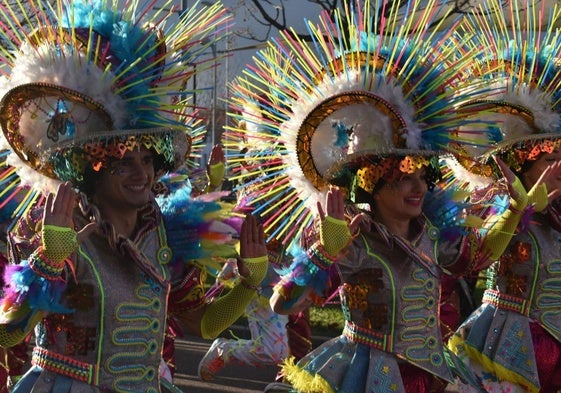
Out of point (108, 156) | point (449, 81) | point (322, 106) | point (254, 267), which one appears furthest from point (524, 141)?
point (108, 156)

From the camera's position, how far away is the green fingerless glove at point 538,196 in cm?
511

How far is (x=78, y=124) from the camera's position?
3.70 meters

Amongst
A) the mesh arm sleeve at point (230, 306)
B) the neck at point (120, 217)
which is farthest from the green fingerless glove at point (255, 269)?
the neck at point (120, 217)

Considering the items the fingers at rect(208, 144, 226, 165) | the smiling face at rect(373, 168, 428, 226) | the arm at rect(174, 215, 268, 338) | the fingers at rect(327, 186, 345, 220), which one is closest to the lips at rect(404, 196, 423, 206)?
the smiling face at rect(373, 168, 428, 226)

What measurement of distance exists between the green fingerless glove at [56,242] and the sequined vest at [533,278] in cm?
277

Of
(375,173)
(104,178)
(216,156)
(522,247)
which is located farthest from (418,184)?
(216,156)

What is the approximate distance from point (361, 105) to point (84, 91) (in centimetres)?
Answer: 127

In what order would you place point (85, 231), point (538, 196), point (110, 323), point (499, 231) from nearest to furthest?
1. point (85, 231)
2. point (110, 323)
3. point (499, 231)
4. point (538, 196)

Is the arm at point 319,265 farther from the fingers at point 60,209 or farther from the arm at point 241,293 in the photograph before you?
the fingers at point 60,209

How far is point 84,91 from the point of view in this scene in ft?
12.0

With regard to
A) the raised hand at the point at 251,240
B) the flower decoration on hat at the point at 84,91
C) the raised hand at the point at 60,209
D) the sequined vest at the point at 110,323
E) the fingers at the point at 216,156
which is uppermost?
the flower decoration on hat at the point at 84,91

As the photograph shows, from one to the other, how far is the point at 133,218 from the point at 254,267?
19.2 inches

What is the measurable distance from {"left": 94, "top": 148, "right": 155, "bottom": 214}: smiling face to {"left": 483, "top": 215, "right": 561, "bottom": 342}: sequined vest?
2.35 metres

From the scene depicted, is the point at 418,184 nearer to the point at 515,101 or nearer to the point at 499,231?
the point at 499,231
